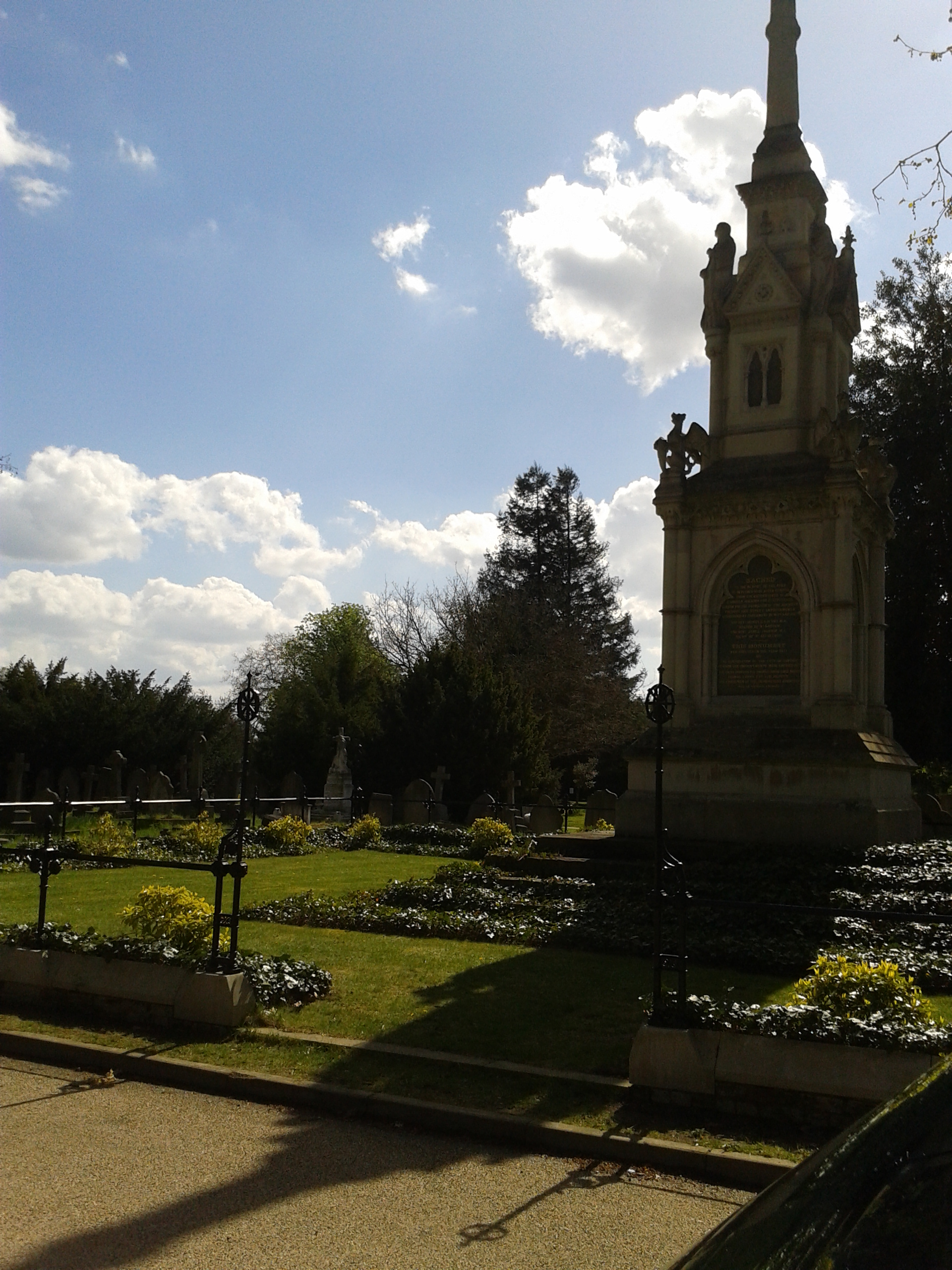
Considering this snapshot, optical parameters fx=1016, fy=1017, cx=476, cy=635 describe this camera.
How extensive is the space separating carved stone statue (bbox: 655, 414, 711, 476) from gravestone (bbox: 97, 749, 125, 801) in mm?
20837

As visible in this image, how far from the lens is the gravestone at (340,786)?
102 ft

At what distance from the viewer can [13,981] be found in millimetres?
7914

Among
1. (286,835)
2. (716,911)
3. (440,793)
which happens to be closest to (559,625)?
(440,793)

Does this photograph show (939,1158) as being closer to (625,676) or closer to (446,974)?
(446,974)

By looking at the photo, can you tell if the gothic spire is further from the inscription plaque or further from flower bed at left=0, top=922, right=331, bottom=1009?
flower bed at left=0, top=922, right=331, bottom=1009

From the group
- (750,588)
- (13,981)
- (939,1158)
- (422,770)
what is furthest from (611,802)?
(939,1158)

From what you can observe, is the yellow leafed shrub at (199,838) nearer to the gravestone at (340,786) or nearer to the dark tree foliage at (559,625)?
the gravestone at (340,786)

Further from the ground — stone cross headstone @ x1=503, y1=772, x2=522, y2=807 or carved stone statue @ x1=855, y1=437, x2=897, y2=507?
carved stone statue @ x1=855, y1=437, x2=897, y2=507

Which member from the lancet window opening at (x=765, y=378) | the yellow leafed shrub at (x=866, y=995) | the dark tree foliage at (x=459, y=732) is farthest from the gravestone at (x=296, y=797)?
the yellow leafed shrub at (x=866, y=995)

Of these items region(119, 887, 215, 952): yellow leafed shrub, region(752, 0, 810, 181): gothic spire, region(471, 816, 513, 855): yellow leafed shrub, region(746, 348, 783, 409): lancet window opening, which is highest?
region(752, 0, 810, 181): gothic spire

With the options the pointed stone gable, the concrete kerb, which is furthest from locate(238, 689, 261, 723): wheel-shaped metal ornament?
the pointed stone gable

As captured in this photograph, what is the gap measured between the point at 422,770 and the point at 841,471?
19908mm

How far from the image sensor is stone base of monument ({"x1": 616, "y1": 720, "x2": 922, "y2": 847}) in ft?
43.1

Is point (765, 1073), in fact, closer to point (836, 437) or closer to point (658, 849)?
point (658, 849)
